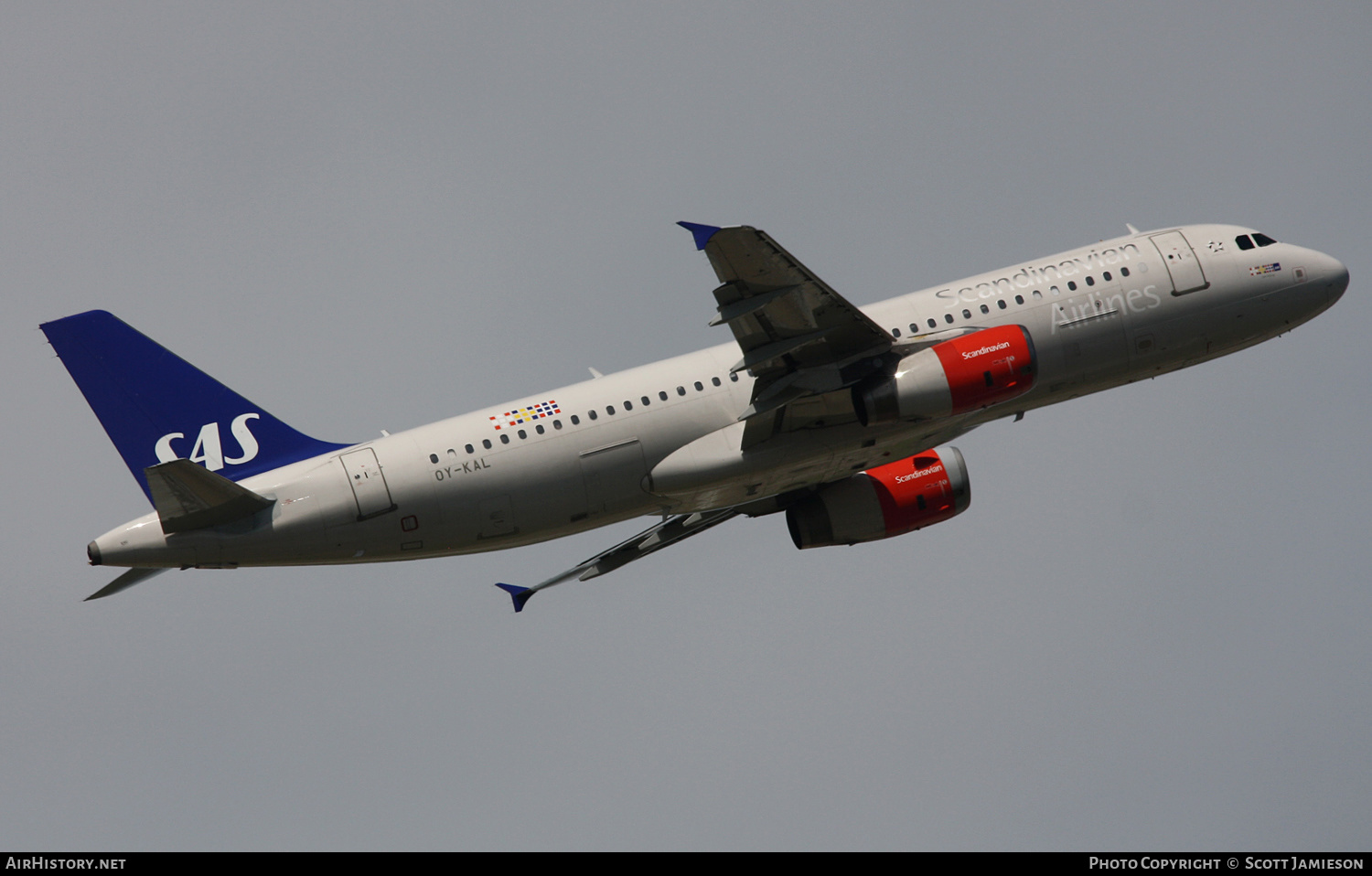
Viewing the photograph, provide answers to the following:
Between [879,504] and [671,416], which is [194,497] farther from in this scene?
[879,504]

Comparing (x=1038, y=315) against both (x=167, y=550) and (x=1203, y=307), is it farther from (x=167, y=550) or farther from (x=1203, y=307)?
(x=167, y=550)

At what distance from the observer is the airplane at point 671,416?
3481 centimetres

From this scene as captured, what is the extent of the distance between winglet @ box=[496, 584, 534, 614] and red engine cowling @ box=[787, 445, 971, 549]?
7800 millimetres

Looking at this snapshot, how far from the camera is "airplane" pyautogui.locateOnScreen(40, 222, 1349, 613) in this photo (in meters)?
34.8

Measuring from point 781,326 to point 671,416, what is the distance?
3.74 m

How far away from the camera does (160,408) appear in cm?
3697

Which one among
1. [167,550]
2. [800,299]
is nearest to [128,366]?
[167,550]

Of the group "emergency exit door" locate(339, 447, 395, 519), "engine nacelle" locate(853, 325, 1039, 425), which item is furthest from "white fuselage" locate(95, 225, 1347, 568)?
"engine nacelle" locate(853, 325, 1039, 425)

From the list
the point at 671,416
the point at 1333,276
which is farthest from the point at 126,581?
the point at 1333,276

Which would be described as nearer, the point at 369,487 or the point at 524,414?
the point at 369,487

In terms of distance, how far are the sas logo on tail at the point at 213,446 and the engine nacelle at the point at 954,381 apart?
1539cm

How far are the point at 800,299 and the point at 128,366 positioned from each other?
17033 millimetres
